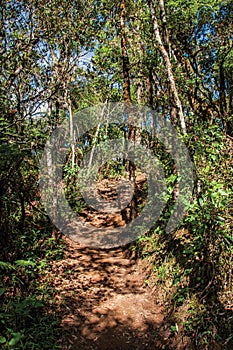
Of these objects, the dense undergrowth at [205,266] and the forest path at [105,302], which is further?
the forest path at [105,302]

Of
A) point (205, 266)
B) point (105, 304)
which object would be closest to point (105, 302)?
point (105, 304)

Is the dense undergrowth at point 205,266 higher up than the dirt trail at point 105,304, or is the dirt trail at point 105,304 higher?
the dense undergrowth at point 205,266

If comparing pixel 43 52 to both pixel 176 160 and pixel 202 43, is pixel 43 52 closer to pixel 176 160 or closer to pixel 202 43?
pixel 176 160

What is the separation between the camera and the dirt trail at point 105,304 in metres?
4.63

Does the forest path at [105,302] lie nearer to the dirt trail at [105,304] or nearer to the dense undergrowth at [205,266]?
the dirt trail at [105,304]

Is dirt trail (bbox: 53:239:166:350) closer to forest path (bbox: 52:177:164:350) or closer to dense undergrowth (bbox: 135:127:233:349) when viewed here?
forest path (bbox: 52:177:164:350)

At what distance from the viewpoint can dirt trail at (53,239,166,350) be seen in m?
4.63

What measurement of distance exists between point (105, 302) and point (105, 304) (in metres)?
0.07

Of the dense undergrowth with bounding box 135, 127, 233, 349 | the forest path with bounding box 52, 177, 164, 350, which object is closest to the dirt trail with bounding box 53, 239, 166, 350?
the forest path with bounding box 52, 177, 164, 350

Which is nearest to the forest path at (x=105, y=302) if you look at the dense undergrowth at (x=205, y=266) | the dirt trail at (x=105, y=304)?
the dirt trail at (x=105, y=304)

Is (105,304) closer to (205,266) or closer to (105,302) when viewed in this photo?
(105,302)

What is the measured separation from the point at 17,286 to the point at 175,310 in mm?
2932

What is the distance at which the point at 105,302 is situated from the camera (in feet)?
18.8

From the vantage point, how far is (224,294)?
4.23m
